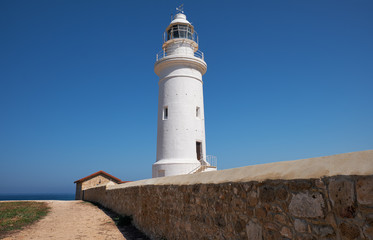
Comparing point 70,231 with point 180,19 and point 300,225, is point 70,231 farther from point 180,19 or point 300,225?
point 180,19

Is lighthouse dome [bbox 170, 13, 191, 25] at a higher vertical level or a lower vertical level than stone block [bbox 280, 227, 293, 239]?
higher

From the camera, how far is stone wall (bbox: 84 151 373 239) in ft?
6.90

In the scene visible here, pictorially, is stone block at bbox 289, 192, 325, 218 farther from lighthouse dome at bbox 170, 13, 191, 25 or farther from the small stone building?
the small stone building

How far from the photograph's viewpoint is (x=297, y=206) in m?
2.57

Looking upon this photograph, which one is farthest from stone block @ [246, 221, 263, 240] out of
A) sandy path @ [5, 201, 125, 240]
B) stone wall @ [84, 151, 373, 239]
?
sandy path @ [5, 201, 125, 240]

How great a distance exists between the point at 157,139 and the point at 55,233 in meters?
10.1

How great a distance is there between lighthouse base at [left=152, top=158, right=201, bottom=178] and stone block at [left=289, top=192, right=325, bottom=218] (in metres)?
13.2

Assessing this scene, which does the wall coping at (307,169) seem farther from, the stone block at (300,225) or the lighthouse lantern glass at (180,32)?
the lighthouse lantern glass at (180,32)

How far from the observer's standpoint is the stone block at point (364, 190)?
1.98 metres

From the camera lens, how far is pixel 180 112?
1675cm

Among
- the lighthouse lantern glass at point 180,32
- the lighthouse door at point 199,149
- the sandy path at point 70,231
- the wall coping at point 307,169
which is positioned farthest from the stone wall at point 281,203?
the lighthouse lantern glass at point 180,32

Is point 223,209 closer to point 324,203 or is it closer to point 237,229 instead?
point 237,229

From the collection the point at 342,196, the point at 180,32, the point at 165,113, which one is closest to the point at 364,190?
the point at 342,196

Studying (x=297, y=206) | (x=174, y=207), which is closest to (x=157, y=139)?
(x=174, y=207)
